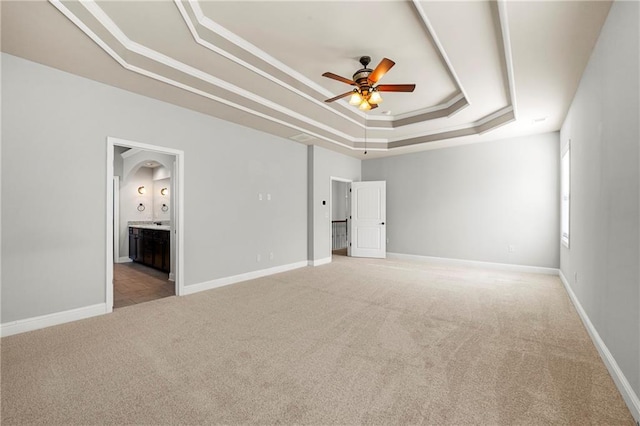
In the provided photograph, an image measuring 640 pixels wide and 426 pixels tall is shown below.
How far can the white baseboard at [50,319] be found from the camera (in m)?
2.87

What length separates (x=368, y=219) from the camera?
7598mm

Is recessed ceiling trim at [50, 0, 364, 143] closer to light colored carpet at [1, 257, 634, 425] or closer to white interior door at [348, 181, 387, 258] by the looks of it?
light colored carpet at [1, 257, 634, 425]

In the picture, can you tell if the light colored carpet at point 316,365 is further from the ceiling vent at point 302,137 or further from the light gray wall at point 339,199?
the light gray wall at point 339,199

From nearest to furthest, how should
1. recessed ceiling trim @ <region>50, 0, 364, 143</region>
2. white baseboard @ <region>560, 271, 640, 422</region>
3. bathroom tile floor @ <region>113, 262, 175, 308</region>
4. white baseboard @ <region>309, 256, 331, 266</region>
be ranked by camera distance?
white baseboard @ <region>560, 271, 640, 422</region>, recessed ceiling trim @ <region>50, 0, 364, 143</region>, bathroom tile floor @ <region>113, 262, 175, 308</region>, white baseboard @ <region>309, 256, 331, 266</region>

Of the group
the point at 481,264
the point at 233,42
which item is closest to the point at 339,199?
the point at 481,264

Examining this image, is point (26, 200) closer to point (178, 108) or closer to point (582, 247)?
point (178, 108)

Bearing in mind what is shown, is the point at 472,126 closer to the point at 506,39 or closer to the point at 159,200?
the point at 506,39

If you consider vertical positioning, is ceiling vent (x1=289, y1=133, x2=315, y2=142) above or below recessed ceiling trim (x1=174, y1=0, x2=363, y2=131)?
below

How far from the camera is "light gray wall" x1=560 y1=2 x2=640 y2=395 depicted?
6.01 feet

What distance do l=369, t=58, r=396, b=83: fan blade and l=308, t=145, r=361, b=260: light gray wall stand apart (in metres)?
3.27

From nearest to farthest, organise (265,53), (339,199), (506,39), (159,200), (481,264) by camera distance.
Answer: (506,39) < (265,53) < (481,264) < (159,200) < (339,199)

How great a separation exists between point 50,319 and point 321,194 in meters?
4.87

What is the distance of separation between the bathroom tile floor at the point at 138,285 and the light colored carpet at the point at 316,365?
46cm

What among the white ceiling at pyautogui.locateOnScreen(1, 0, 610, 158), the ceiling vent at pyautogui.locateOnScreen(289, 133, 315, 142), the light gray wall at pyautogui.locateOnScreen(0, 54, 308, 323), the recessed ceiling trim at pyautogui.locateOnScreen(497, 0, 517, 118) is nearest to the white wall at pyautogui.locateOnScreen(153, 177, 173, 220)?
the light gray wall at pyautogui.locateOnScreen(0, 54, 308, 323)
